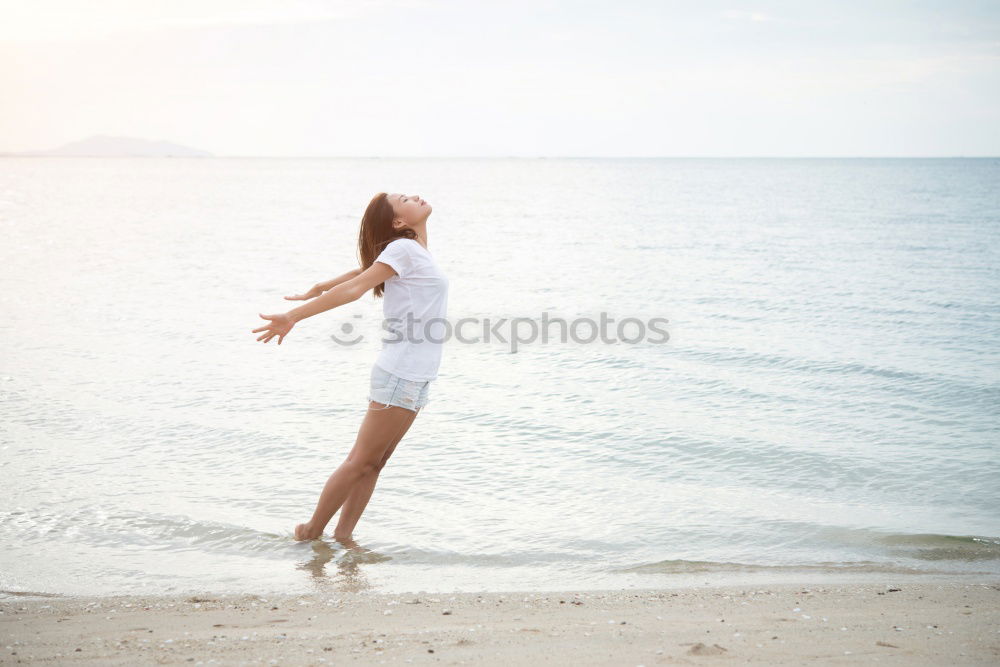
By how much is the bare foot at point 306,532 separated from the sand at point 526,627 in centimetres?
91

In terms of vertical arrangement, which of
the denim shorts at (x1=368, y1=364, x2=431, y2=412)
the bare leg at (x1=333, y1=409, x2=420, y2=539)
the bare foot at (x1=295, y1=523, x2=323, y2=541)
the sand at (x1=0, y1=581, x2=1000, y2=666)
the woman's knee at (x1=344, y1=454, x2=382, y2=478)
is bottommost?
the sand at (x1=0, y1=581, x2=1000, y2=666)

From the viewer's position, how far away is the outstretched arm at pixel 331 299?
4727 millimetres

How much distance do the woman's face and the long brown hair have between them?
0.04 meters

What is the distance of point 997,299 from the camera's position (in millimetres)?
18578

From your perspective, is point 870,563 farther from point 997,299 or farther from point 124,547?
point 997,299

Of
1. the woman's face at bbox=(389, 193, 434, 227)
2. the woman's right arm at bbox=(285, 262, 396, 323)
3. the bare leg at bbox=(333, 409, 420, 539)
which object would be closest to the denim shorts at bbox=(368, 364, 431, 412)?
the bare leg at bbox=(333, 409, 420, 539)

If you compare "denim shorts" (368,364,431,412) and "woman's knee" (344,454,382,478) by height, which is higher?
"denim shorts" (368,364,431,412)

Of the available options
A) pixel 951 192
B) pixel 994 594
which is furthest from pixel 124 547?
pixel 951 192

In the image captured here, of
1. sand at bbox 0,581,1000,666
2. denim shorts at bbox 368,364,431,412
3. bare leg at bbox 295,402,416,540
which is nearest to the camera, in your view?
sand at bbox 0,581,1000,666

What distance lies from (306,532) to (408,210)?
2.39 meters

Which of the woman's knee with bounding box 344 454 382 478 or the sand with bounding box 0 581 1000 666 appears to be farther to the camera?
the woman's knee with bounding box 344 454 382 478

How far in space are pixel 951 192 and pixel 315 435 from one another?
85397 millimetres

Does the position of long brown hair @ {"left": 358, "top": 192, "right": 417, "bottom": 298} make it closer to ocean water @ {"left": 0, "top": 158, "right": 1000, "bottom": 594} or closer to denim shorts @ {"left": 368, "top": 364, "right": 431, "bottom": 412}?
denim shorts @ {"left": 368, "top": 364, "right": 431, "bottom": 412}

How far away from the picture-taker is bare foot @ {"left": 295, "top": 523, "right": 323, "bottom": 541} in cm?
605
